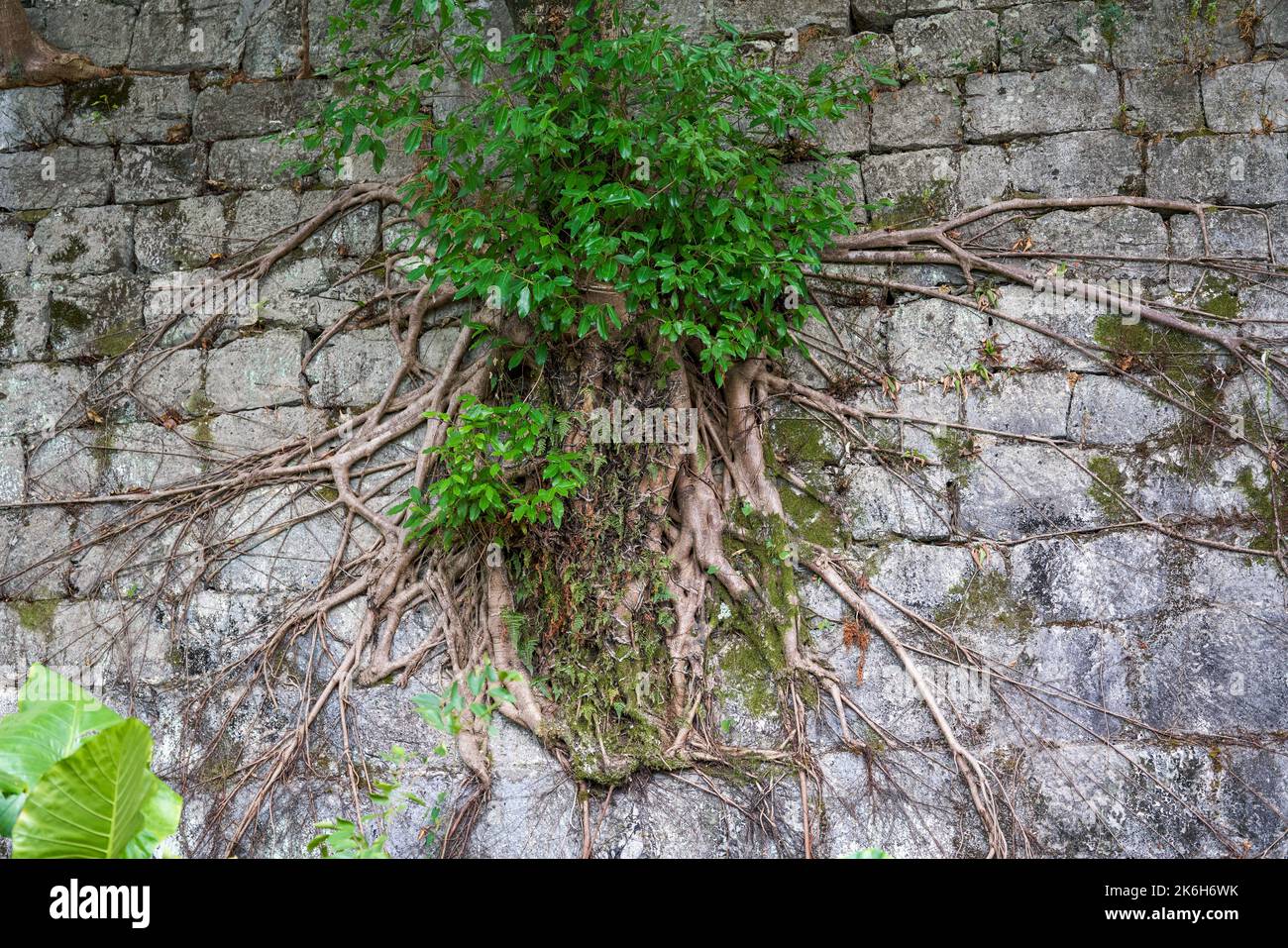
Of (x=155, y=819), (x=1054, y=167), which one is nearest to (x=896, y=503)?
(x=1054, y=167)

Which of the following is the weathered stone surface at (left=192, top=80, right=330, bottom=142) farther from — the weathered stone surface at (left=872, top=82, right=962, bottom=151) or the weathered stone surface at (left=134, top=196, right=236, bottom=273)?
the weathered stone surface at (left=872, top=82, right=962, bottom=151)

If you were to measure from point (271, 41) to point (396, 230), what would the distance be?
0.99 m

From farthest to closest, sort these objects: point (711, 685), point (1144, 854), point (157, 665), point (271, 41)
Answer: point (271, 41)
point (157, 665)
point (711, 685)
point (1144, 854)

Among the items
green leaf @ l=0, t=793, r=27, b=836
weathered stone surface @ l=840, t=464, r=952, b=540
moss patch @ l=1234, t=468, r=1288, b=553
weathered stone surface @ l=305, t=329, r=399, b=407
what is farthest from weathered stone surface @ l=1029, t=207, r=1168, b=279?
green leaf @ l=0, t=793, r=27, b=836

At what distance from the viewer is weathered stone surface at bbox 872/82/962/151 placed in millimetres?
3744


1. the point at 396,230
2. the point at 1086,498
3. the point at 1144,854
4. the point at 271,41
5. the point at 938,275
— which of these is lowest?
the point at 1144,854

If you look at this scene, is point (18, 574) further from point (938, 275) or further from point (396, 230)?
Result: point (938, 275)

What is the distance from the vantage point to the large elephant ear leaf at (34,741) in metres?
1.52

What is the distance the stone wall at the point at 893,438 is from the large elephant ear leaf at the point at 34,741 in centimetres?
194

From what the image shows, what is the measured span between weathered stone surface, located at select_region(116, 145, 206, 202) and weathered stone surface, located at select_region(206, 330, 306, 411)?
0.68 meters

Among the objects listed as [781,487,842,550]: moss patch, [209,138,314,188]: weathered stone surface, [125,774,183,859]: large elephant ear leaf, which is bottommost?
[125,774,183,859]: large elephant ear leaf

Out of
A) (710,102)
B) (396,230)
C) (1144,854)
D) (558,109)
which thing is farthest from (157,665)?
(1144,854)

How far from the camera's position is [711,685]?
3.46m

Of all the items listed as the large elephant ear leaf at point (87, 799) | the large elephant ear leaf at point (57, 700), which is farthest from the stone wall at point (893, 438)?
the large elephant ear leaf at point (87, 799)
